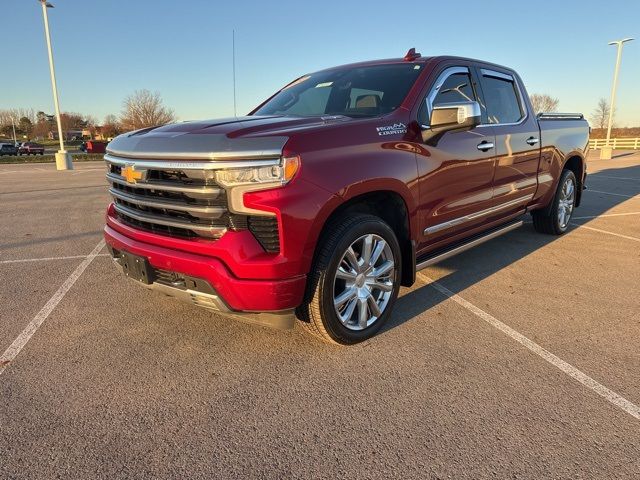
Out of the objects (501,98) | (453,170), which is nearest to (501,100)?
(501,98)

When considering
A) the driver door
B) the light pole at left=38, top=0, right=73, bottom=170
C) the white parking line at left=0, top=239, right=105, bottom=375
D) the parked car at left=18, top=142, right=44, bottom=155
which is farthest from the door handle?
the parked car at left=18, top=142, right=44, bottom=155

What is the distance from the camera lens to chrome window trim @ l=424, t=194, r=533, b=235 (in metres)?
3.68

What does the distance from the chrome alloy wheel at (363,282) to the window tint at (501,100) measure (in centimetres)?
212

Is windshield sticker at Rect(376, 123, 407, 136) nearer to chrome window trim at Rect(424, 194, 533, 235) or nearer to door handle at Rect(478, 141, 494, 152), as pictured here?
chrome window trim at Rect(424, 194, 533, 235)

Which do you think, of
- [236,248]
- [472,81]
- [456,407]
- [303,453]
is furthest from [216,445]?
[472,81]

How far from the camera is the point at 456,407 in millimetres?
2482

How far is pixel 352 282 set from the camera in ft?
10.1

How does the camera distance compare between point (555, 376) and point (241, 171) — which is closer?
point (241, 171)

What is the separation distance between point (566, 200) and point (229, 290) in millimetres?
5471

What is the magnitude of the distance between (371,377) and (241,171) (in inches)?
56.0

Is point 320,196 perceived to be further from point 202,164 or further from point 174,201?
point 174,201

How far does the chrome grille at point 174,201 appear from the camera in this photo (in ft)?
8.52

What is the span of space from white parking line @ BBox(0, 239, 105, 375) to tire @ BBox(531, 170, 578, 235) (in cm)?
558

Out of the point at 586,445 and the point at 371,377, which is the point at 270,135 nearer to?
the point at 371,377
